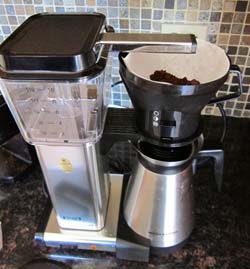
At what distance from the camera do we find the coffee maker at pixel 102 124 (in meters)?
0.42

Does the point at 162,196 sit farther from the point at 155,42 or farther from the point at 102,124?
the point at 155,42

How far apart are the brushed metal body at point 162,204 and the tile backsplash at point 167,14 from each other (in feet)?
1.19

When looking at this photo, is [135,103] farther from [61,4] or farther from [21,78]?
[61,4]

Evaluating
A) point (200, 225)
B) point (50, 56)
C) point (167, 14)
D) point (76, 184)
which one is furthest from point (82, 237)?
point (167, 14)

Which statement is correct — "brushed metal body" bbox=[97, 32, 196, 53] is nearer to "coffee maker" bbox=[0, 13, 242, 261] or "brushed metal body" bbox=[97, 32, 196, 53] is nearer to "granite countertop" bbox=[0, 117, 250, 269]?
"coffee maker" bbox=[0, 13, 242, 261]

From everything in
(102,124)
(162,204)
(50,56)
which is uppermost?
(50,56)

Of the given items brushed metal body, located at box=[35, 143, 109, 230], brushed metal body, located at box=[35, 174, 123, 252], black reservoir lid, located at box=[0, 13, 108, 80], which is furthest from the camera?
brushed metal body, located at box=[35, 174, 123, 252]

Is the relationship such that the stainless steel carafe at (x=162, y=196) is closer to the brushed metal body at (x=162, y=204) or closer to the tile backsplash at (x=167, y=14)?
the brushed metal body at (x=162, y=204)

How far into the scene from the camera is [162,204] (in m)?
0.56

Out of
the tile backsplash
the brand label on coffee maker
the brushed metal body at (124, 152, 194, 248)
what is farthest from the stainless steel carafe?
the tile backsplash

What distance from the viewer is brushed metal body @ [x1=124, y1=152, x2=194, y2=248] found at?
544 millimetres

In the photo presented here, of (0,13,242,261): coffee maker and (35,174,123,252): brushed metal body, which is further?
(35,174,123,252): brushed metal body

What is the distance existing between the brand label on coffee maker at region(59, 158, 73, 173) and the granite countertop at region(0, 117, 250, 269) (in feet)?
0.67

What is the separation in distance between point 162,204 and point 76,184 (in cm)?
16
